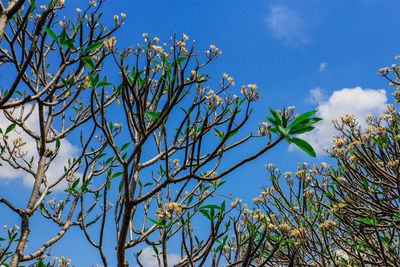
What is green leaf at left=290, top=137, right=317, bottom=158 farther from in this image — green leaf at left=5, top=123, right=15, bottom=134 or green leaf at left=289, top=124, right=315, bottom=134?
green leaf at left=5, top=123, right=15, bottom=134

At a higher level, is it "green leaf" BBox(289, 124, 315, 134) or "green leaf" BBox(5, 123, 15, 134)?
"green leaf" BBox(5, 123, 15, 134)

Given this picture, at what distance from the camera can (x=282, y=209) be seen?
4.60 metres

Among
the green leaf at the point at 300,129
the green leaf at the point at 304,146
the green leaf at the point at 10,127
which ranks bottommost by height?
the green leaf at the point at 304,146

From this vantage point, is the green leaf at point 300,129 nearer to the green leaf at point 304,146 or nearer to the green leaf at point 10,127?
the green leaf at point 304,146

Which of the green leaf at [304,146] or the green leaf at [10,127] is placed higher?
the green leaf at [10,127]

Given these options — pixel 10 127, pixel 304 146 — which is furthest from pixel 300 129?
pixel 10 127

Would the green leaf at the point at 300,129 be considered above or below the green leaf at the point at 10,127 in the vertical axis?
below

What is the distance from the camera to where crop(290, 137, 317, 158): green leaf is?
1202mm

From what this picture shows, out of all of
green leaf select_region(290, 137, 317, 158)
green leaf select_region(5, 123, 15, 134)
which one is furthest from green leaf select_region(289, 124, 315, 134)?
green leaf select_region(5, 123, 15, 134)

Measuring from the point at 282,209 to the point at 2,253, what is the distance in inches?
147

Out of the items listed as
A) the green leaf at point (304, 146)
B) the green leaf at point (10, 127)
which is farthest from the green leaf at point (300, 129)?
the green leaf at point (10, 127)

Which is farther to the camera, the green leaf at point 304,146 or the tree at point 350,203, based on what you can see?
the tree at point 350,203

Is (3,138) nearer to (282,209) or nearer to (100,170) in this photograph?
(100,170)

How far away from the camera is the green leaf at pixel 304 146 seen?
1202 millimetres
